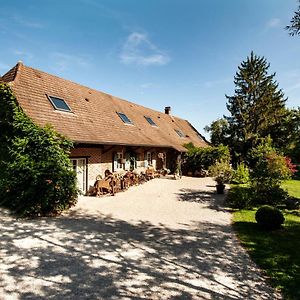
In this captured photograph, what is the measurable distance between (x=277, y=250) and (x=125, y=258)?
13.5ft

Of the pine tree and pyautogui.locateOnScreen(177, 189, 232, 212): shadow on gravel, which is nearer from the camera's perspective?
pyautogui.locateOnScreen(177, 189, 232, 212): shadow on gravel

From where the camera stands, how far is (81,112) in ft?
51.8

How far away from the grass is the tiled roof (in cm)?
856

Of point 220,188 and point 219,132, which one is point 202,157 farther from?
point 219,132

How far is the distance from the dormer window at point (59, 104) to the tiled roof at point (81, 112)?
27cm

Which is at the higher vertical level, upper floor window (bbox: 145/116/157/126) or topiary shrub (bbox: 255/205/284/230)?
upper floor window (bbox: 145/116/157/126)

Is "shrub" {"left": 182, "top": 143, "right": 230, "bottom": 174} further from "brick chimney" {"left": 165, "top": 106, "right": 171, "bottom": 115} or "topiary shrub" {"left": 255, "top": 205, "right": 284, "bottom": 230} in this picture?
"topiary shrub" {"left": 255, "top": 205, "right": 284, "bottom": 230}

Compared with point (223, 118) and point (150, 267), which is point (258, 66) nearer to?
point (223, 118)

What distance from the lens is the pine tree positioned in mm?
34969

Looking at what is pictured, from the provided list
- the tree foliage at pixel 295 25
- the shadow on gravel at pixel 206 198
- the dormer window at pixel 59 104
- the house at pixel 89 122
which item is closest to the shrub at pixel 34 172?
the house at pixel 89 122

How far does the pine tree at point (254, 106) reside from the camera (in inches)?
1377

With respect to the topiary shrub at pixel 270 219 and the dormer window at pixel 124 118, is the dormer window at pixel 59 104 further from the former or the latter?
the topiary shrub at pixel 270 219

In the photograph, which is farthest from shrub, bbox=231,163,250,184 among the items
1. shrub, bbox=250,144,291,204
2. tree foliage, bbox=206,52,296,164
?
tree foliage, bbox=206,52,296,164

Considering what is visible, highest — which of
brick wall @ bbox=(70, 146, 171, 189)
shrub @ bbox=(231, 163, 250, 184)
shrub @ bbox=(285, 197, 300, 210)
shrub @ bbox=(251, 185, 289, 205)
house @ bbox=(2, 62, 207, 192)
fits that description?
house @ bbox=(2, 62, 207, 192)
